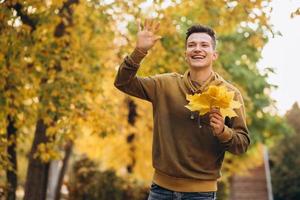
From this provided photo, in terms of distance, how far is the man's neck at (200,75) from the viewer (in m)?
3.47

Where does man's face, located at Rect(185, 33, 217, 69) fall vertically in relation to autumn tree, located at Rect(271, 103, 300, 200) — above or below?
above

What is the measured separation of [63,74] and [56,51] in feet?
1.09

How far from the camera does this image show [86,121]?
731 centimetres

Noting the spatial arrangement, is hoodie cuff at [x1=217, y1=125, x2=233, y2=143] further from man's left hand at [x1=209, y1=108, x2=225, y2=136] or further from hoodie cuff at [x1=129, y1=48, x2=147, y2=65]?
hoodie cuff at [x1=129, y1=48, x2=147, y2=65]

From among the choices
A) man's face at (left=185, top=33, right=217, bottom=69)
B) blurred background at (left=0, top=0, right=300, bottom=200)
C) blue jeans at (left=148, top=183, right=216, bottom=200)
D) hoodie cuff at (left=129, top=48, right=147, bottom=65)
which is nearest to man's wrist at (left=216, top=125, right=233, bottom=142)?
blue jeans at (left=148, top=183, right=216, bottom=200)

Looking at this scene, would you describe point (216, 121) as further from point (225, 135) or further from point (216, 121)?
point (225, 135)

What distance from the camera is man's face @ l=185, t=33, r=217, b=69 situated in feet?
11.2

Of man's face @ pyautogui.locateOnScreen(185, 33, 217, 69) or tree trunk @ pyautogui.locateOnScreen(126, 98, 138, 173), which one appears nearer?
man's face @ pyautogui.locateOnScreen(185, 33, 217, 69)

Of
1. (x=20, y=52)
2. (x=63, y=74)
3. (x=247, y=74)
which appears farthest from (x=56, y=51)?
(x=247, y=74)

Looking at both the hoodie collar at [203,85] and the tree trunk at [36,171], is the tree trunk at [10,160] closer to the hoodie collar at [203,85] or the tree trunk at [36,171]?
the tree trunk at [36,171]

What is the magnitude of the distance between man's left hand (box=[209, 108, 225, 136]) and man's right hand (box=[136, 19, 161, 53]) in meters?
0.61

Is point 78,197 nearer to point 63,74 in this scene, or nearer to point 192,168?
point 63,74

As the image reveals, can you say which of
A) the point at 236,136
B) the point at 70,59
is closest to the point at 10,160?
the point at 70,59

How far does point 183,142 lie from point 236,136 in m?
0.34
